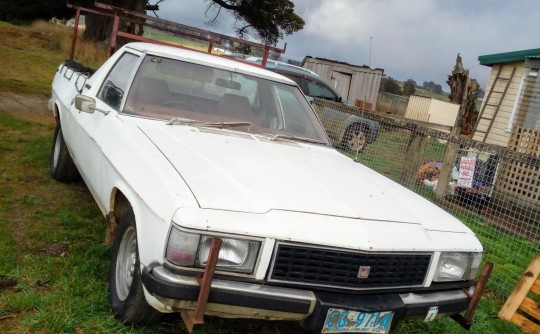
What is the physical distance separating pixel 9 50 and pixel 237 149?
20.0 metres

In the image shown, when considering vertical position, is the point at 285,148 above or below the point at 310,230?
above

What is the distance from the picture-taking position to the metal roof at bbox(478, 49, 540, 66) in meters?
12.6

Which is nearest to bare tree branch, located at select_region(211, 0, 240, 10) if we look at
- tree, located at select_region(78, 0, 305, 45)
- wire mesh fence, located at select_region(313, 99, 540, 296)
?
tree, located at select_region(78, 0, 305, 45)

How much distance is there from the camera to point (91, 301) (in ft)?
9.61

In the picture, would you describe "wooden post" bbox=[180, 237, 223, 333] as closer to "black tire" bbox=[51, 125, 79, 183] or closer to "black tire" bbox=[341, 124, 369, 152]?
"black tire" bbox=[51, 125, 79, 183]

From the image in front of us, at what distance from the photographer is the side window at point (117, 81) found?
12.2 ft

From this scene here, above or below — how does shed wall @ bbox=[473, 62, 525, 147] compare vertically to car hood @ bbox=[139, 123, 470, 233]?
above

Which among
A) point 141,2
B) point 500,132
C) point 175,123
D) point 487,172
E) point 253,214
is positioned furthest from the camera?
point 141,2

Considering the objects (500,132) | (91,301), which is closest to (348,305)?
(91,301)

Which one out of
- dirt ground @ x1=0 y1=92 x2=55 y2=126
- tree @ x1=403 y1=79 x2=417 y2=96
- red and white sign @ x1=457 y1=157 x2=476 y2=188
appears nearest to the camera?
red and white sign @ x1=457 y1=157 x2=476 y2=188

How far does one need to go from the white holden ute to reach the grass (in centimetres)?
24

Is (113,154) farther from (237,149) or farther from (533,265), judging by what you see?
(533,265)

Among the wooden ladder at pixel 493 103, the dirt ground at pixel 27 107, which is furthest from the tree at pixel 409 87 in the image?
the dirt ground at pixel 27 107

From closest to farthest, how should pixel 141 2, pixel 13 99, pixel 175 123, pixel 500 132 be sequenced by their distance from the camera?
pixel 175 123
pixel 13 99
pixel 500 132
pixel 141 2
